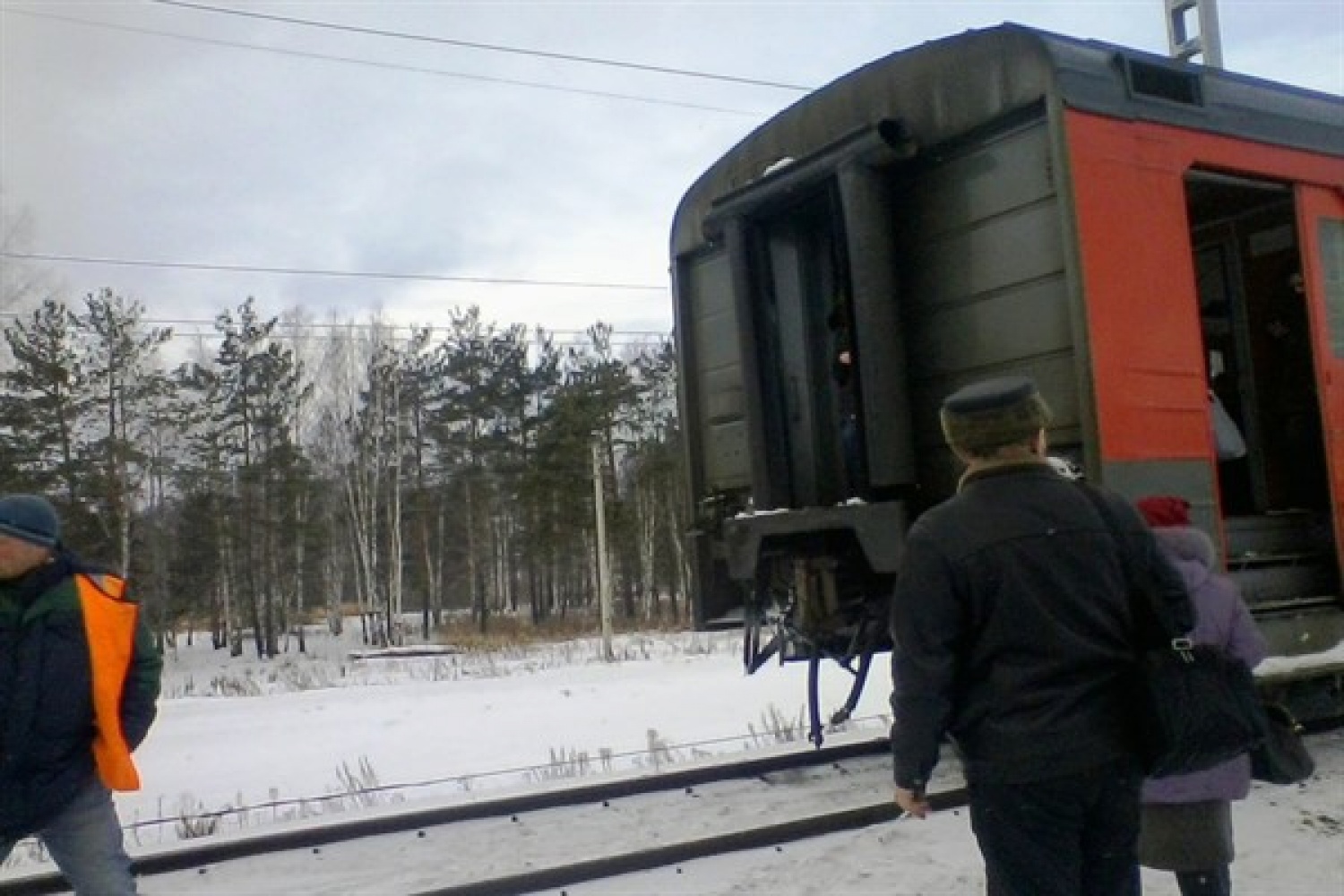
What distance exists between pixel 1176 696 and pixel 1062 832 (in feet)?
1.13

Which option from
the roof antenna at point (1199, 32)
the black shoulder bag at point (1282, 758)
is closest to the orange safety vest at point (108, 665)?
the black shoulder bag at point (1282, 758)

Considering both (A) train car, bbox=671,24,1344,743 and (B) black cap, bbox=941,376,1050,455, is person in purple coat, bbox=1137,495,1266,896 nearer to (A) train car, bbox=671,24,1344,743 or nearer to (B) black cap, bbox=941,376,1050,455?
(B) black cap, bbox=941,376,1050,455

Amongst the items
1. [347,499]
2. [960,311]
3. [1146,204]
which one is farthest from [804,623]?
[347,499]

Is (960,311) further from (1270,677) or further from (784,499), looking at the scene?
(1270,677)

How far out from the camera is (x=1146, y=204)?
499cm

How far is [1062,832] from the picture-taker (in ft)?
7.55

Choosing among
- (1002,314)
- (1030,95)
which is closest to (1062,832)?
(1002,314)

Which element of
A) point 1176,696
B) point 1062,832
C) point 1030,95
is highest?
point 1030,95

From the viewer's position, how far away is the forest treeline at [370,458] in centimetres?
3609

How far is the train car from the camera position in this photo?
191 inches

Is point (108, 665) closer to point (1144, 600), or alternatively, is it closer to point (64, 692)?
point (64, 692)

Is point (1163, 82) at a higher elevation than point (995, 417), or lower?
higher

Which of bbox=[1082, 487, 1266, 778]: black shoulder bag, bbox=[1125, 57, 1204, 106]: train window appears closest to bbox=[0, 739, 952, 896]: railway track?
bbox=[1082, 487, 1266, 778]: black shoulder bag

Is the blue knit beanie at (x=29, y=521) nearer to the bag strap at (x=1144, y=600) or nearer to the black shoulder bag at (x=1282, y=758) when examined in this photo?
the bag strap at (x=1144, y=600)
